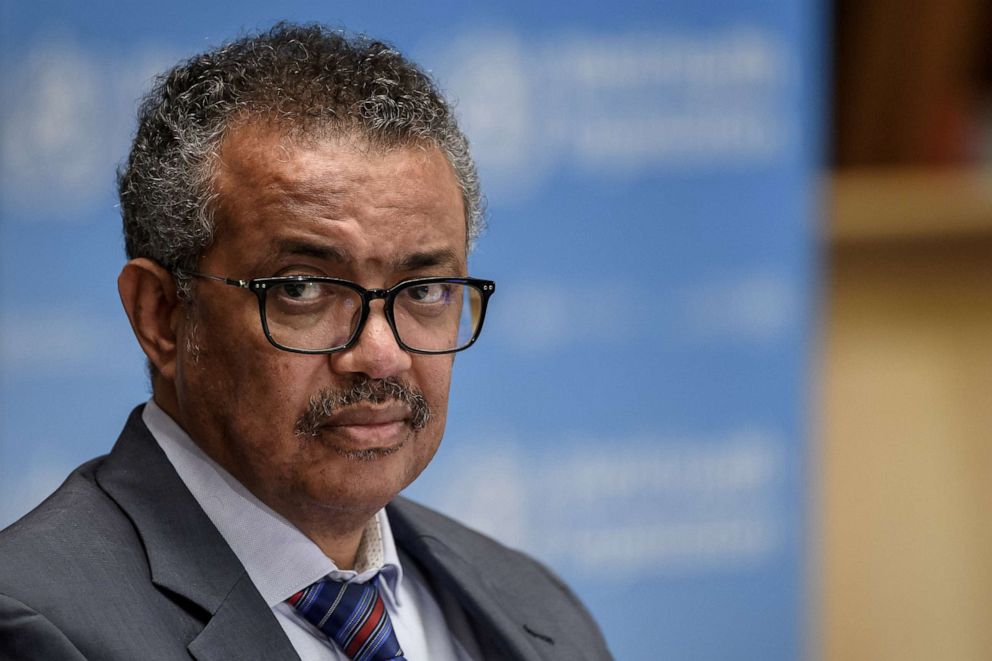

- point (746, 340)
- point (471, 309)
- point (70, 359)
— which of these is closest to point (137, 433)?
point (471, 309)

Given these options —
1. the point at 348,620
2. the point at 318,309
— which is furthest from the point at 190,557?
the point at 318,309

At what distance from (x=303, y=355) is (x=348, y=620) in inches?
13.4

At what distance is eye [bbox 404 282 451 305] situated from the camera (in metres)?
1.66

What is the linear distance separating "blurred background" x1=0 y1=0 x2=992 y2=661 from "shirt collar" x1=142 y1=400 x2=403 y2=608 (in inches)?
49.8

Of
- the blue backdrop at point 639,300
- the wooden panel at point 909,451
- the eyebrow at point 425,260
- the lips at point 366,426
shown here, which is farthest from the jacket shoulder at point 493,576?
the wooden panel at point 909,451

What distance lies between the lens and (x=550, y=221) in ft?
10.6

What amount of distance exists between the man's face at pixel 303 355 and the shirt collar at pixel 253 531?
23 mm

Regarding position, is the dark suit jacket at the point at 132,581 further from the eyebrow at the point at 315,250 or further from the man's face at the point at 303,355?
the eyebrow at the point at 315,250

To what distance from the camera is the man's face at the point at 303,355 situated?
5.22 feet

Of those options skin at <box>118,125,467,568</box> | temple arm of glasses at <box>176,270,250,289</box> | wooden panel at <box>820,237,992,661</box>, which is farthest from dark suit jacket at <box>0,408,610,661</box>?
wooden panel at <box>820,237,992,661</box>

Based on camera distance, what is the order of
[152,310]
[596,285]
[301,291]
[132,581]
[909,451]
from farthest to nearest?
[909,451], [596,285], [152,310], [301,291], [132,581]

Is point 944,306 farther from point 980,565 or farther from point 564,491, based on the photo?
point 564,491

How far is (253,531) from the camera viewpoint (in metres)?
1.65

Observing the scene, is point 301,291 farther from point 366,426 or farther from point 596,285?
point 596,285
